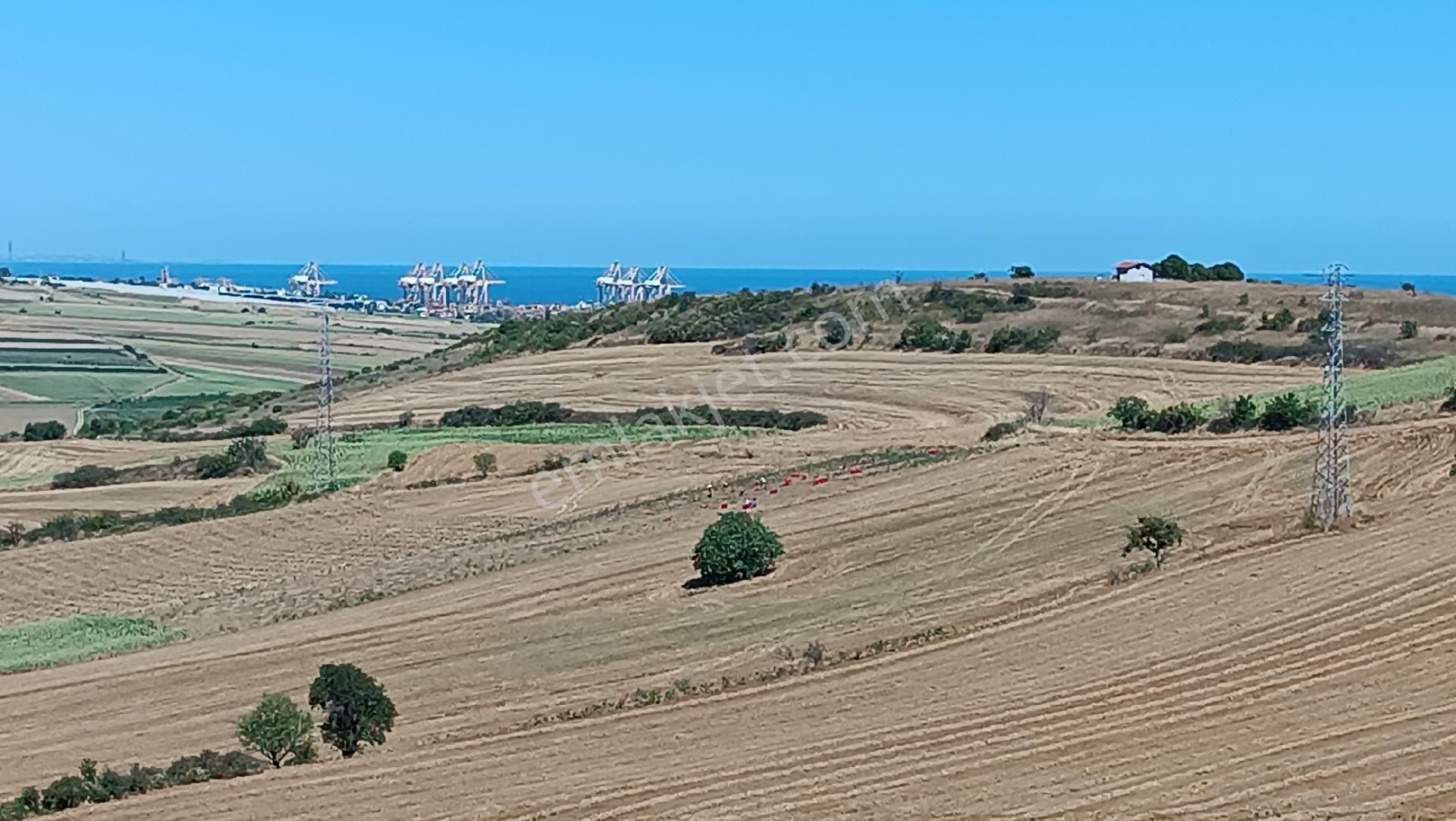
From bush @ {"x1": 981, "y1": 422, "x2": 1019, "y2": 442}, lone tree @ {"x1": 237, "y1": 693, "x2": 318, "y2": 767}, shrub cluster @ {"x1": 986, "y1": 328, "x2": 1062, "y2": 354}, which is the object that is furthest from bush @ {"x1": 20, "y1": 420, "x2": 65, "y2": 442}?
lone tree @ {"x1": 237, "y1": 693, "x2": 318, "y2": 767}

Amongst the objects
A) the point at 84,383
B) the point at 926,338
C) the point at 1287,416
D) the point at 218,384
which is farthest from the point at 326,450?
the point at 84,383

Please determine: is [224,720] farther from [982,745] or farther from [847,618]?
[982,745]

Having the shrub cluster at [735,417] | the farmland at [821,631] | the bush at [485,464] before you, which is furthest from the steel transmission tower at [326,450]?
the shrub cluster at [735,417]

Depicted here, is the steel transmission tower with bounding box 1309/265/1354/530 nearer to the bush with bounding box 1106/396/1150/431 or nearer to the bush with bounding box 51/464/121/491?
the bush with bounding box 1106/396/1150/431

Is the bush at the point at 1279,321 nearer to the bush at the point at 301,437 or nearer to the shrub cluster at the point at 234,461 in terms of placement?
the bush at the point at 301,437

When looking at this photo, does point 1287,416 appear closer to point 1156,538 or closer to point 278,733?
point 1156,538

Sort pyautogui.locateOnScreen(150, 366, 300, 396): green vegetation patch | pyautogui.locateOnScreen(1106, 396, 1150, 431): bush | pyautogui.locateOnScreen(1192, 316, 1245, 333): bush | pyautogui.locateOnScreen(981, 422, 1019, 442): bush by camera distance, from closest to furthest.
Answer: pyautogui.locateOnScreen(1106, 396, 1150, 431): bush
pyautogui.locateOnScreen(981, 422, 1019, 442): bush
pyautogui.locateOnScreen(1192, 316, 1245, 333): bush
pyautogui.locateOnScreen(150, 366, 300, 396): green vegetation patch
